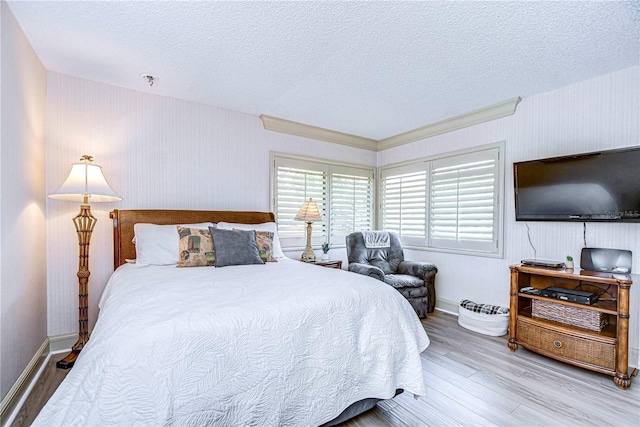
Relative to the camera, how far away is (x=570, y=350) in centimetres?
243

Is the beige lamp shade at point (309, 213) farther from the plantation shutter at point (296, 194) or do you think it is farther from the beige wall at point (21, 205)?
the beige wall at point (21, 205)

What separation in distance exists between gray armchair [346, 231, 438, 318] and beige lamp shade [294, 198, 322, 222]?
1.94 ft

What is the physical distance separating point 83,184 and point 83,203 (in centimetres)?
37

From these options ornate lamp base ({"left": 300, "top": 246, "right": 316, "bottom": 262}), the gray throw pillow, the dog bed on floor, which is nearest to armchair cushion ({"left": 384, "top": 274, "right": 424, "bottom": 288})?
the dog bed on floor

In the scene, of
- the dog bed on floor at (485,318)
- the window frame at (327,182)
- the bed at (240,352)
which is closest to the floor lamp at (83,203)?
the bed at (240,352)

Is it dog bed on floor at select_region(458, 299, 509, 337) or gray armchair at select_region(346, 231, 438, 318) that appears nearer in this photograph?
dog bed on floor at select_region(458, 299, 509, 337)

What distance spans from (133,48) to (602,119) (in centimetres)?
404

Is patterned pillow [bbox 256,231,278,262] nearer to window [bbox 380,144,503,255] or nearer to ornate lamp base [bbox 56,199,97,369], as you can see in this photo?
ornate lamp base [bbox 56,199,97,369]

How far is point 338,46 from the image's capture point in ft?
7.46

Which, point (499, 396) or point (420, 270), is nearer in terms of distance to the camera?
point (499, 396)

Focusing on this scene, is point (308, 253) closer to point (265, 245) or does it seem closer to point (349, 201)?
point (265, 245)

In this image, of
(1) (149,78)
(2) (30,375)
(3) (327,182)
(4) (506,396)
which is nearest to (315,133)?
(3) (327,182)

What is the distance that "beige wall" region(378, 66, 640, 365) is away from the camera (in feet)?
8.36

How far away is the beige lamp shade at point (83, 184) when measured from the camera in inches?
94.3
